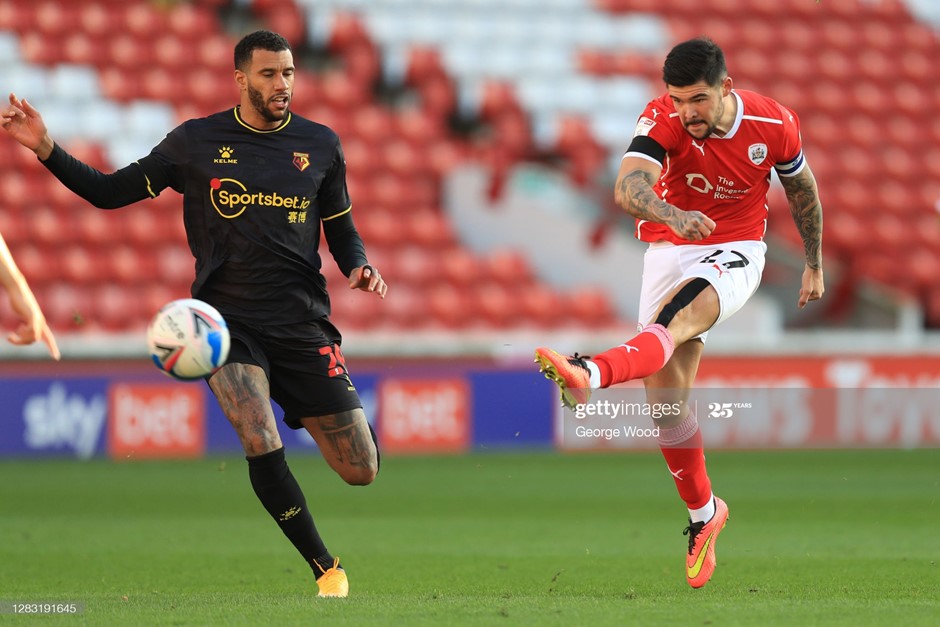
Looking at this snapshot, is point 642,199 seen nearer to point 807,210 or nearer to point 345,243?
point 807,210

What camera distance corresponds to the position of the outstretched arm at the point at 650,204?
5.52 m

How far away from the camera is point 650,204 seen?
5.79m

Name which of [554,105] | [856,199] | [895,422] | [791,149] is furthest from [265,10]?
[791,149]

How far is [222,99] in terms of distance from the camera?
1706 centimetres

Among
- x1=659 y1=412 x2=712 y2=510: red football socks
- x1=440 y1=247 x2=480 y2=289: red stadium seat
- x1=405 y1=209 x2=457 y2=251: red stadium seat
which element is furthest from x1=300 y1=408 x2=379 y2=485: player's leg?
x1=405 y1=209 x2=457 y2=251: red stadium seat

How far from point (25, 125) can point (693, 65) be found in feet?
8.97

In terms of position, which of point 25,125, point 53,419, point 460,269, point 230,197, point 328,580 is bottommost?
point 53,419

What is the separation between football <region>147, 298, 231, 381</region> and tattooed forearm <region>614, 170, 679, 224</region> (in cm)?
174

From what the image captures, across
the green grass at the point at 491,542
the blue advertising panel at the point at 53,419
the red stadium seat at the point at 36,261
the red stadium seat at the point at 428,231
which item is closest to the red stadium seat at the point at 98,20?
the red stadium seat at the point at 36,261

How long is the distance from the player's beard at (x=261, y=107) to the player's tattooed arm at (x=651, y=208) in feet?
4.89

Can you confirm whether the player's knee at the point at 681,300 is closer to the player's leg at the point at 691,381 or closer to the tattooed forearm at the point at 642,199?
the player's leg at the point at 691,381

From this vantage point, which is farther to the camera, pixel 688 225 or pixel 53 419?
pixel 53 419

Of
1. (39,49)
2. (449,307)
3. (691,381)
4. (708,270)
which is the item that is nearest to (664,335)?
→ (708,270)

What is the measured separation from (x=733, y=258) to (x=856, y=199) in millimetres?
12719
